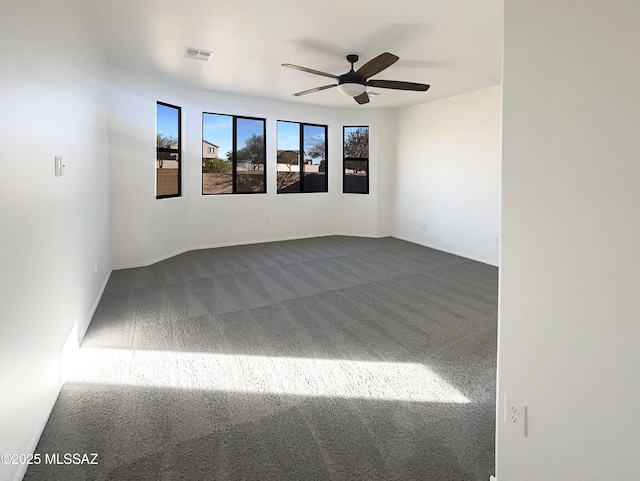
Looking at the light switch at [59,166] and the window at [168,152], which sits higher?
the window at [168,152]

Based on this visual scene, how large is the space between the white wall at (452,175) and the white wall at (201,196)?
515 millimetres

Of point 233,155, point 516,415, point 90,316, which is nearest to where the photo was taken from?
point 516,415

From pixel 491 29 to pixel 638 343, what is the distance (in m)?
3.40

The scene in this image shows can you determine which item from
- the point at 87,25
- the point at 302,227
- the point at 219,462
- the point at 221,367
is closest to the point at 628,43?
the point at 219,462

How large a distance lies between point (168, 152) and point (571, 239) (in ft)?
19.0

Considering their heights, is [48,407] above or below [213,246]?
below

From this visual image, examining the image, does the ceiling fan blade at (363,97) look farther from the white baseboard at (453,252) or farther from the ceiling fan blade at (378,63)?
the white baseboard at (453,252)

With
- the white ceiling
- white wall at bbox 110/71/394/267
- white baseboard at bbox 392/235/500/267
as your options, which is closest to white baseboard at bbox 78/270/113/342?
white wall at bbox 110/71/394/267

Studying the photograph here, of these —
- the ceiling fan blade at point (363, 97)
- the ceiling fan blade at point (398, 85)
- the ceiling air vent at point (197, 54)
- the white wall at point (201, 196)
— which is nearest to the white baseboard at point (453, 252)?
the white wall at point (201, 196)

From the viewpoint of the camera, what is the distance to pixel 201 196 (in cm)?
643

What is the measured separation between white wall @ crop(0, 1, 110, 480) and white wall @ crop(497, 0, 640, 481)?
6.36 ft

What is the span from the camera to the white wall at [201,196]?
16.3ft

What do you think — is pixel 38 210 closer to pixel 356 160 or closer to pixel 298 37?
pixel 298 37

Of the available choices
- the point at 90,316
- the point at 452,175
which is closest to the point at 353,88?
the point at 452,175
